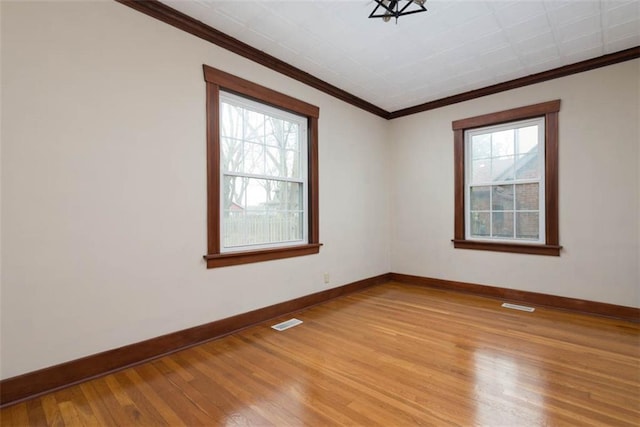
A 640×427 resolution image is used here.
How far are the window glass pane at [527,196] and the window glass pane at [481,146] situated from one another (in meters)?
0.62

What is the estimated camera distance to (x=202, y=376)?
212cm

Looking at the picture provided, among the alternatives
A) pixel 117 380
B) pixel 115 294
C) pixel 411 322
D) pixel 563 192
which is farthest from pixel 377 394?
pixel 563 192

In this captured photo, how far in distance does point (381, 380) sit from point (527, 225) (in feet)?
9.84

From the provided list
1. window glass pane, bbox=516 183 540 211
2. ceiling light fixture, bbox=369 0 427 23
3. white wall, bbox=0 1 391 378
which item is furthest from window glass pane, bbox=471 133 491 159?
white wall, bbox=0 1 391 378

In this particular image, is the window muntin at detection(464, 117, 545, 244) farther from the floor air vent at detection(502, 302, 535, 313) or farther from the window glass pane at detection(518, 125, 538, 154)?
the floor air vent at detection(502, 302, 535, 313)

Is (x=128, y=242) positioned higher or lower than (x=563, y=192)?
lower

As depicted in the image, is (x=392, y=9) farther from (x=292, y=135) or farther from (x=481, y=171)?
(x=481, y=171)

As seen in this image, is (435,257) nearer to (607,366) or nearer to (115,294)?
(607,366)

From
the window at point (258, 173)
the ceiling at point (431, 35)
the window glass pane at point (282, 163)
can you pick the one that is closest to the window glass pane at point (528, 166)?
the ceiling at point (431, 35)

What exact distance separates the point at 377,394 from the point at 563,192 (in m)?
3.26

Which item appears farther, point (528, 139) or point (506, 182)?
point (506, 182)

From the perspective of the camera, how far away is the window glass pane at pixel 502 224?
4035 millimetres

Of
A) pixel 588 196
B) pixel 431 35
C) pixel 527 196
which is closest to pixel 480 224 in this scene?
pixel 527 196

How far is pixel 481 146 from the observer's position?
4312 mm
